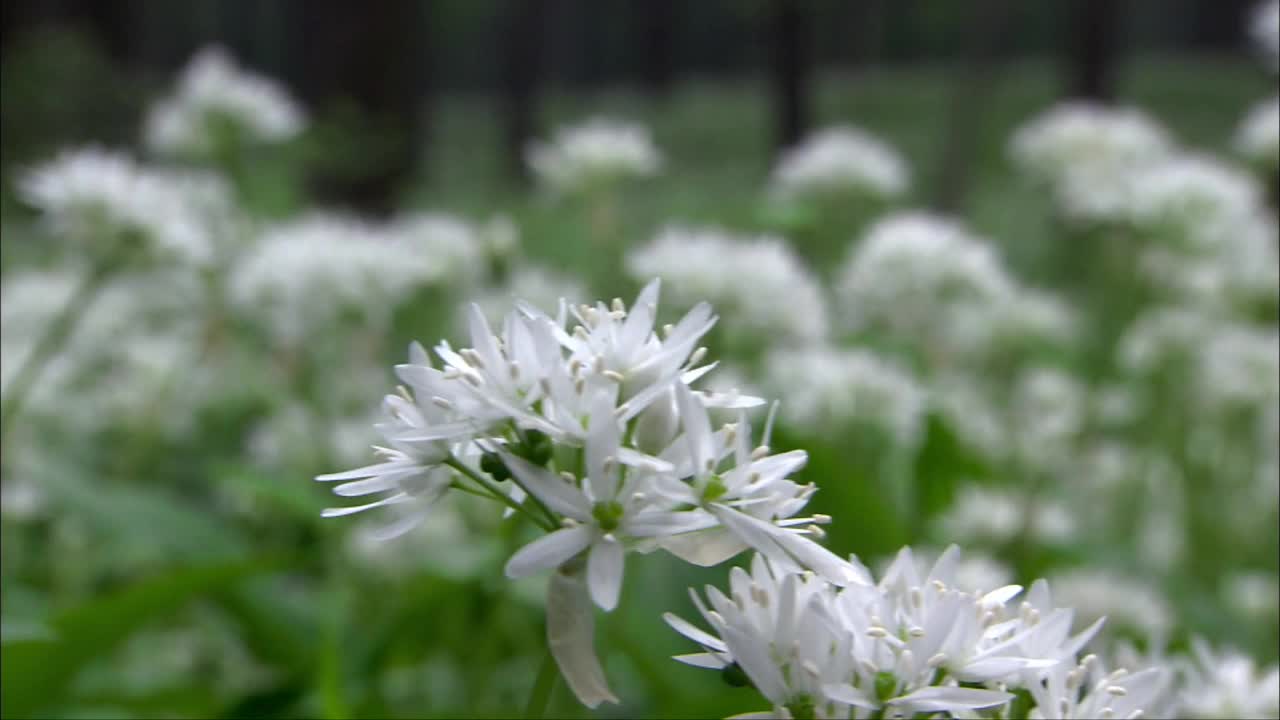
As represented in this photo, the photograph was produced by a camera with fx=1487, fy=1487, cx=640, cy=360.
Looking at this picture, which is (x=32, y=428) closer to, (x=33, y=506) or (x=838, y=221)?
(x=33, y=506)

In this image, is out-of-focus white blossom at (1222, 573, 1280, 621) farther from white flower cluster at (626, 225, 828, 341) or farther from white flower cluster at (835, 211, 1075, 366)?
white flower cluster at (626, 225, 828, 341)

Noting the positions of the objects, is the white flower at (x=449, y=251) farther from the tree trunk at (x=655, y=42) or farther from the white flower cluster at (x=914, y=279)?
the tree trunk at (x=655, y=42)

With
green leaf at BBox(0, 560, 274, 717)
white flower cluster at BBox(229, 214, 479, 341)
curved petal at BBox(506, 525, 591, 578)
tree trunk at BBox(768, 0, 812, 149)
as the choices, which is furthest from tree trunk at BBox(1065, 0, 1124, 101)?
curved petal at BBox(506, 525, 591, 578)

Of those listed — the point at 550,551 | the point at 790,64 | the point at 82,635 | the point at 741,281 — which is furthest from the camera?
the point at 790,64

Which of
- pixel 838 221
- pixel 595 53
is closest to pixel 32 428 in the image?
pixel 838 221

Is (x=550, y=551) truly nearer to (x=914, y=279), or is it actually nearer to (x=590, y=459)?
(x=590, y=459)

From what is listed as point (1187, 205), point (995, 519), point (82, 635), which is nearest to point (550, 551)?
point (82, 635)
